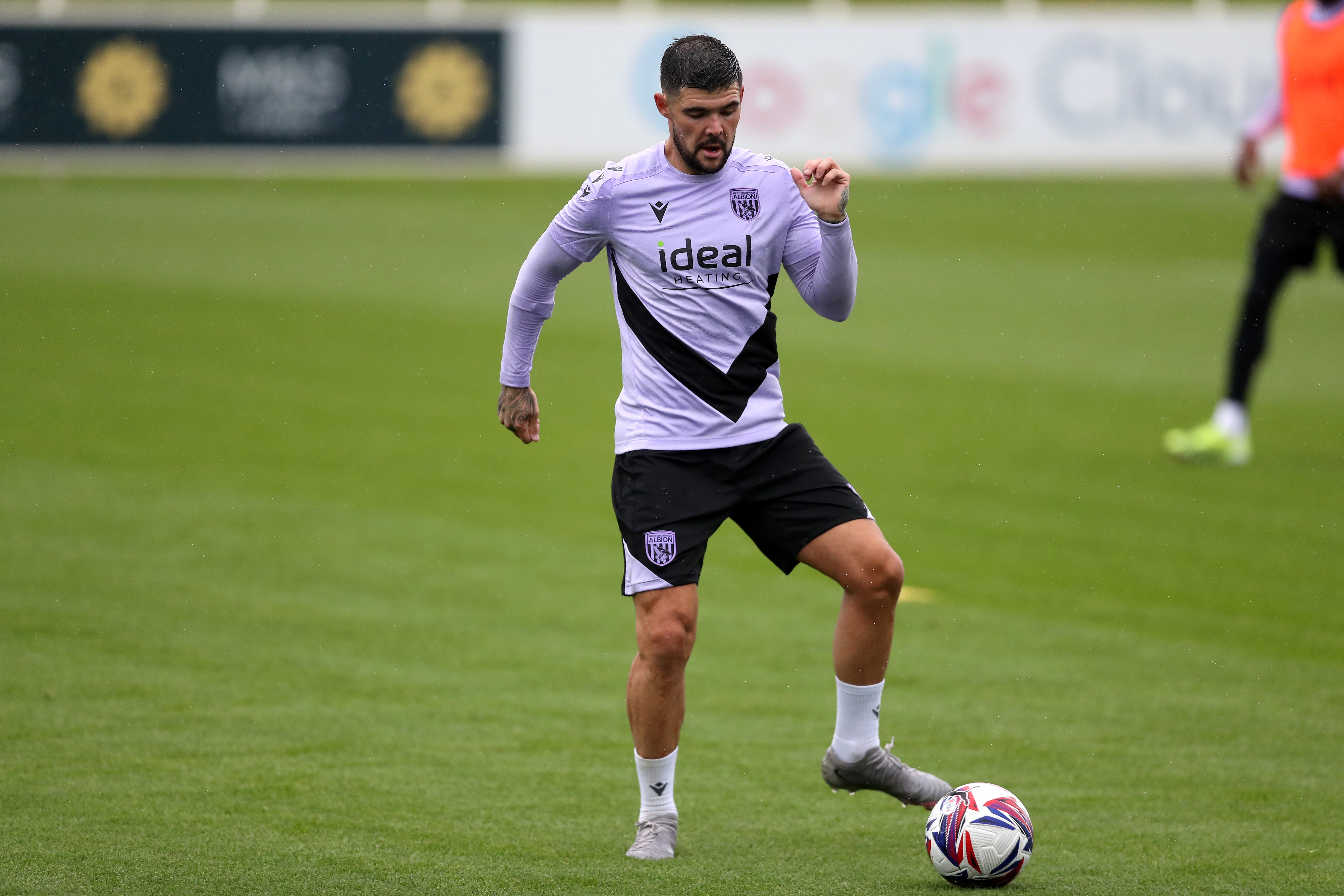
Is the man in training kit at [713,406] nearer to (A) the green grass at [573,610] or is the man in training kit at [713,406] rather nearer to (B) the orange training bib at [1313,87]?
(A) the green grass at [573,610]

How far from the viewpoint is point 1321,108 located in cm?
1086

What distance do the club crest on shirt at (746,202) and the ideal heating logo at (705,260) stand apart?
0.22 ft

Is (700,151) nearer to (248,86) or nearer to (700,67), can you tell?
(700,67)

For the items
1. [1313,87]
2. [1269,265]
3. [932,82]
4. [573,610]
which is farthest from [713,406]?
[932,82]

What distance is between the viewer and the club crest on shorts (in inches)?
189

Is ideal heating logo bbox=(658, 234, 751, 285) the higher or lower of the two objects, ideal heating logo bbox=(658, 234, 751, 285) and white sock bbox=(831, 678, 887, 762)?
the higher

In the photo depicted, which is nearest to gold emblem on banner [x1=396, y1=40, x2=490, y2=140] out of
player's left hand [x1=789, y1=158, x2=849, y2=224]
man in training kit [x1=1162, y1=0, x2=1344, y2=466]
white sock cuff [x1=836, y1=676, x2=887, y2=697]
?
man in training kit [x1=1162, y1=0, x2=1344, y2=466]

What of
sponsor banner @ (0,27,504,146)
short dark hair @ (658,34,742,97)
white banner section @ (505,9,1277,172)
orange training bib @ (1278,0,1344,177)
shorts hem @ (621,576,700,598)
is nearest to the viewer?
short dark hair @ (658,34,742,97)

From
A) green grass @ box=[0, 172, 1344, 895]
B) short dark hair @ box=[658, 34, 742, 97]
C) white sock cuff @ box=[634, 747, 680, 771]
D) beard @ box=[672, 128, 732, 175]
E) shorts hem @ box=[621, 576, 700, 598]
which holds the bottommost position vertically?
green grass @ box=[0, 172, 1344, 895]

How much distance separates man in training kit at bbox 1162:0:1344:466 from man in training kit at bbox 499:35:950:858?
22.4 feet

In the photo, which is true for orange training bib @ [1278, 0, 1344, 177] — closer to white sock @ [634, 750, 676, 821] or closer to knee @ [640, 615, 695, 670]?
knee @ [640, 615, 695, 670]

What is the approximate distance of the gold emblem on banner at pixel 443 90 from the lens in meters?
26.7

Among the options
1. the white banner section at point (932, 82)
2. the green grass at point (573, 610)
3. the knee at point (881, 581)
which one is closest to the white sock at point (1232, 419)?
the green grass at point (573, 610)

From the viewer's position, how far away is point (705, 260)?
4918 mm
